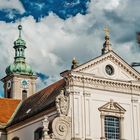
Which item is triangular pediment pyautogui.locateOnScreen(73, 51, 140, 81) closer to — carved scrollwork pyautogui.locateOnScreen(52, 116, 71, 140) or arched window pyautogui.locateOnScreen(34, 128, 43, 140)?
carved scrollwork pyautogui.locateOnScreen(52, 116, 71, 140)

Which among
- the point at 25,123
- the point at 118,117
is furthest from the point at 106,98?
the point at 25,123

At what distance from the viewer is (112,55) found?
1556 inches

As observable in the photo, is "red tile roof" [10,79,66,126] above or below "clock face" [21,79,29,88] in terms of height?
below

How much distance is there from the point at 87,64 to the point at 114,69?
2.87 m

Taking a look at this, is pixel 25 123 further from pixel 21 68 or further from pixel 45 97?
pixel 21 68

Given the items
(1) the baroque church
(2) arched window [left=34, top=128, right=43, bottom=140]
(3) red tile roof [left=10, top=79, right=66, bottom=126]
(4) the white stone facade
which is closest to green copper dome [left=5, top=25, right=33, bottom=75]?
(3) red tile roof [left=10, top=79, right=66, bottom=126]

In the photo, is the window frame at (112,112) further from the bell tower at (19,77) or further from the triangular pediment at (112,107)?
the bell tower at (19,77)

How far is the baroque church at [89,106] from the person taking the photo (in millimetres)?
36469

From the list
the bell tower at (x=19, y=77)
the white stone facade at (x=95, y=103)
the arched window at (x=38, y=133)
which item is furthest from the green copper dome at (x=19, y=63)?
the arched window at (x=38, y=133)

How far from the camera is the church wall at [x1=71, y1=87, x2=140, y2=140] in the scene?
36.7 meters

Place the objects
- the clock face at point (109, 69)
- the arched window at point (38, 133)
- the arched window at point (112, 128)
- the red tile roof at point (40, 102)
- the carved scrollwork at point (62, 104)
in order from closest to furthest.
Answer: the carved scrollwork at point (62, 104), the arched window at point (112, 128), the arched window at point (38, 133), the red tile roof at point (40, 102), the clock face at point (109, 69)

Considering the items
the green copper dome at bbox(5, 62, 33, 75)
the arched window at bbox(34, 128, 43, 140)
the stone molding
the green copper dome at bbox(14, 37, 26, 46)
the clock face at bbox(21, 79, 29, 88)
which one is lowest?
the arched window at bbox(34, 128, 43, 140)

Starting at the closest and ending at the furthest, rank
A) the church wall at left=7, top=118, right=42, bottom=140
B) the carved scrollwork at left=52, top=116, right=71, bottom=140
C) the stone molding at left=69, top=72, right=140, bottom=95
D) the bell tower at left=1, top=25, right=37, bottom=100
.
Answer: the carved scrollwork at left=52, top=116, right=71, bottom=140 → the stone molding at left=69, top=72, right=140, bottom=95 → the church wall at left=7, top=118, right=42, bottom=140 → the bell tower at left=1, top=25, right=37, bottom=100

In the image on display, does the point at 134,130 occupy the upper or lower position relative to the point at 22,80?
lower
